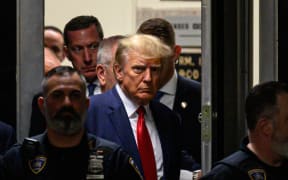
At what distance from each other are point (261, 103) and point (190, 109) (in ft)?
3.20

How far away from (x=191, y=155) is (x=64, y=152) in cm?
128

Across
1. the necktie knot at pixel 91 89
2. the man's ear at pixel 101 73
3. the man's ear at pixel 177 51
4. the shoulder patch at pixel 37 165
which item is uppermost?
the man's ear at pixel 177 51

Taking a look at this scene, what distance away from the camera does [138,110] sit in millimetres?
6254

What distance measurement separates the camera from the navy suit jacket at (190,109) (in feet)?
21.7

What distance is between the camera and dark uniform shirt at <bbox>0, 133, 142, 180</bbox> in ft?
18.0

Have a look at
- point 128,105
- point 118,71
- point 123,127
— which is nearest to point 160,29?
point 118,71

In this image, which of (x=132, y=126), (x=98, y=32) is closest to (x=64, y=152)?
(x=132, y=126)

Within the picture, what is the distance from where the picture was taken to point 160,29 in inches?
258

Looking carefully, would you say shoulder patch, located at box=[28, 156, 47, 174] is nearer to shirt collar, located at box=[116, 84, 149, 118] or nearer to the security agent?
the security agent

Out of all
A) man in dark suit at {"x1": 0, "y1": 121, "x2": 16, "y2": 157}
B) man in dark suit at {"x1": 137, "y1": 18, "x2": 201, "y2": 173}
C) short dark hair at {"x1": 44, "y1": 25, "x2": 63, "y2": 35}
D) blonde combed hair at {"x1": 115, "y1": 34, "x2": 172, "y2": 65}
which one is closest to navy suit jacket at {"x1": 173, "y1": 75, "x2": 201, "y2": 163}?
man in dark suit at {"x1": 137, "y1": 18, "x2": 201, "y2": 173}

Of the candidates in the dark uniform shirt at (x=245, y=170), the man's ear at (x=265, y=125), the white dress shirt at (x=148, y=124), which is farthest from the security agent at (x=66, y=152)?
the man's ear at (x=265, y=125)

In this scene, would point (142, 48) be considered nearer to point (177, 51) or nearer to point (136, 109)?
point (136, 109)

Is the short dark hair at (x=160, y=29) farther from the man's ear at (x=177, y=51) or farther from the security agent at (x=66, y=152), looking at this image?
the security agent at (x=66, y=152)

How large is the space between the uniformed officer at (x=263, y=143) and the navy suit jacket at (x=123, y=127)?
23.4 inches
